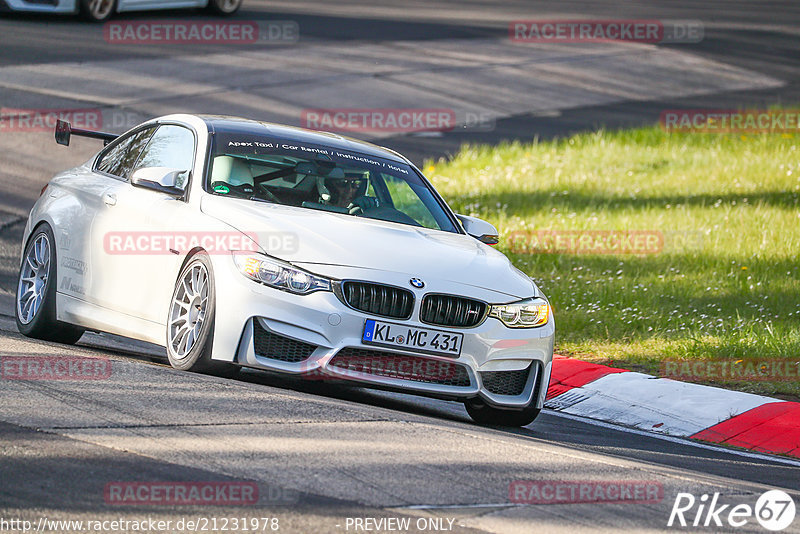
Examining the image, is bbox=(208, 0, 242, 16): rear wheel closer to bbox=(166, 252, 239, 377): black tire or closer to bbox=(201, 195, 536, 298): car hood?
bbox=(201, 195, 536, 298): car hood

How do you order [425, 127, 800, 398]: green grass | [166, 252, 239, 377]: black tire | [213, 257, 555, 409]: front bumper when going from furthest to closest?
[425, 127, 800, 398]: green grass < [166, 252, 239, 377]: black tire < [213, 257, 555, 409]: front bumper

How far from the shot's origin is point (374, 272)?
7.03m

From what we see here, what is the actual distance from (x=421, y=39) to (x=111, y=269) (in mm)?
19163

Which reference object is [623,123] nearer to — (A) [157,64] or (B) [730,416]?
(A) [157,64]

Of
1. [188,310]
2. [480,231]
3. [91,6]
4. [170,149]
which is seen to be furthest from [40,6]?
[188,310]

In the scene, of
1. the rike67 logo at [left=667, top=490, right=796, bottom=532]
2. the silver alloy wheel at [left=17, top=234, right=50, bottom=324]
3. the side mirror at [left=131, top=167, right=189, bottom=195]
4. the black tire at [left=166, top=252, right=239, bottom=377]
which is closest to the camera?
the rike67 logo at [left=667, top=490, right=796, bottom=532]

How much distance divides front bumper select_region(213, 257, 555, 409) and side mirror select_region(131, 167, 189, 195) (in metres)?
0.90

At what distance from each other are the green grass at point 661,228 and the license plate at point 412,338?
11.2 feet

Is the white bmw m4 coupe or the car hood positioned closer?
the white bmw m4 coupe

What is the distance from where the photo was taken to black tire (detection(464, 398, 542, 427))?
7707 millimetres

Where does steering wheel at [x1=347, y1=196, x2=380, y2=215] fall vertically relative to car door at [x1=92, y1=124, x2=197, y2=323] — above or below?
above

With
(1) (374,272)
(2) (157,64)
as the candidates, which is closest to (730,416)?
(1) (374,272)

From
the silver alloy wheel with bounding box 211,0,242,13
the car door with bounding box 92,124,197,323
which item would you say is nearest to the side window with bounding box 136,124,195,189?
the car door with bounding box 92,124,197,323

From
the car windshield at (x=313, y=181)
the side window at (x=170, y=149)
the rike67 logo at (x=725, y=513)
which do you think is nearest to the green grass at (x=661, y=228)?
the car windshield at (x=313, y=181)
